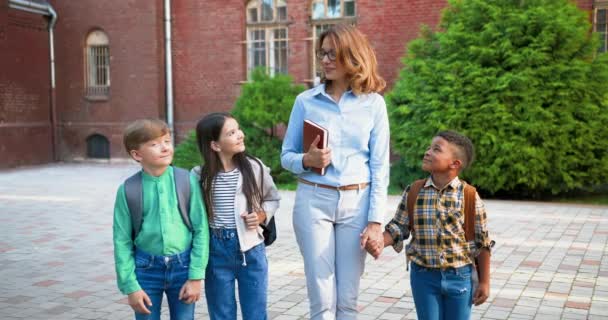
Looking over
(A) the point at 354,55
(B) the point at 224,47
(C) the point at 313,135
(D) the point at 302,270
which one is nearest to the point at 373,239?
(C) the point at 313,135

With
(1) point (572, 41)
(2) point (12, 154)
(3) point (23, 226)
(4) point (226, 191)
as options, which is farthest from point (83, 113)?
(4) point (226, 191)

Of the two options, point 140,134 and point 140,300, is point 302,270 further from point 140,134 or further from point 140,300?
point 140,134

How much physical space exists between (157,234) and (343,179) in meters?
0.95

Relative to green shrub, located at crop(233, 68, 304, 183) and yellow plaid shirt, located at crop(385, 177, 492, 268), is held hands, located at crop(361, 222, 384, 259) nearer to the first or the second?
yellow plaid shirt, located at crop(385, 177, 492, 268)

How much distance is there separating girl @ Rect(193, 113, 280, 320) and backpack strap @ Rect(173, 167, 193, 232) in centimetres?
12

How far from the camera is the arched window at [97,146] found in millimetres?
19266

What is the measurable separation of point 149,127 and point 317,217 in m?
0.94

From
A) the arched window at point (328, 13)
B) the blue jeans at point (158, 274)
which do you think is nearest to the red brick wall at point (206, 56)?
the arched window at point (328, 13)

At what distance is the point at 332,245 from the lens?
318 centimetres

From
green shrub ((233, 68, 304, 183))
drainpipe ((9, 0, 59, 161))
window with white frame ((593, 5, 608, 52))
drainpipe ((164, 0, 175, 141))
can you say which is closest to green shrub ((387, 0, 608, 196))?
window with white frame ((593, 5, 608, 52))

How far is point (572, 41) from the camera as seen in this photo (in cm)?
1110

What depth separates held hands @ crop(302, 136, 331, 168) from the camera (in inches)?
118

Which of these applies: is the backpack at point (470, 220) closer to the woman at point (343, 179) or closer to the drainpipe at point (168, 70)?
the woman at point (343, 179)

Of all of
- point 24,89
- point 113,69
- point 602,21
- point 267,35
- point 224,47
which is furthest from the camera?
point 113,69
